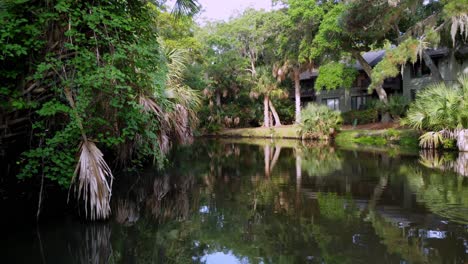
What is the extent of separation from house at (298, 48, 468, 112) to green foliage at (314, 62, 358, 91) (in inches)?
87.0

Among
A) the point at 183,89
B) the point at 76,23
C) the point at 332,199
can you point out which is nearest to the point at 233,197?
the point at 332,199

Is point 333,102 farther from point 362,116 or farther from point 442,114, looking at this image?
point 442,114

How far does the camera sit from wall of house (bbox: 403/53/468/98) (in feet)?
110

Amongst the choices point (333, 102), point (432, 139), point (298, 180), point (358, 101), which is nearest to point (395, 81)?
point (358, 101)

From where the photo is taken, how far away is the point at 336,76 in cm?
3375

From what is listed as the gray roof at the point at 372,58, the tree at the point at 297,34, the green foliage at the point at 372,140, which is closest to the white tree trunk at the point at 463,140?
the green foliage at the point at 372,140

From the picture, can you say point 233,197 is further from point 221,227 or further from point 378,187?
point 378,187

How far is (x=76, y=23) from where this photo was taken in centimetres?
739

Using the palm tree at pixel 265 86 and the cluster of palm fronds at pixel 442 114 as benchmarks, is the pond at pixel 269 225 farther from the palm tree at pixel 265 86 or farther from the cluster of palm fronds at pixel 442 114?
the palm tree at pixel 265 86

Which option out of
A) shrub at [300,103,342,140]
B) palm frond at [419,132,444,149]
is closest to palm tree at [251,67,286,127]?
shrub at [300,103,342,140]

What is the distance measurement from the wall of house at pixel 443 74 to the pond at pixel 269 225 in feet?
77.4

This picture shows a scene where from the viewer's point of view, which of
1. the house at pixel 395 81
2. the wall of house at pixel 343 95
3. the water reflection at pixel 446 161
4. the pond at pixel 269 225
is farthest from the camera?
the wall of house at pixel 343 95

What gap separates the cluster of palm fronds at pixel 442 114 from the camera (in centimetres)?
2022

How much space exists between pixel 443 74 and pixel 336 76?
920 cm
